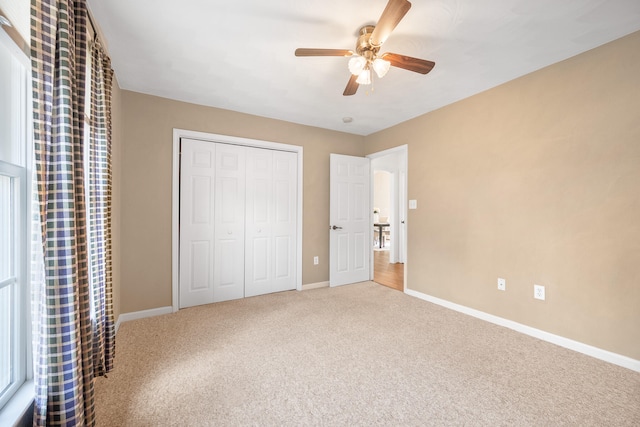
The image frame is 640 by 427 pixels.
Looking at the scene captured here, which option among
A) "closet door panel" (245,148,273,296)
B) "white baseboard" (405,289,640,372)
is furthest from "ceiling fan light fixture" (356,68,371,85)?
"white baseboard" (405,289,640,372)

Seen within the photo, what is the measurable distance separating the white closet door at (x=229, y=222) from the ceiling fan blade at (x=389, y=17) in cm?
236

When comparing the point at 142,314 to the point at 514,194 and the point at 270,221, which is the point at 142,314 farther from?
the point at 514,194

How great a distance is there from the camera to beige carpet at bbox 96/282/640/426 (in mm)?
1585

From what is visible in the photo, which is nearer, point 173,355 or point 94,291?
point 94,291

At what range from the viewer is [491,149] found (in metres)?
2.95

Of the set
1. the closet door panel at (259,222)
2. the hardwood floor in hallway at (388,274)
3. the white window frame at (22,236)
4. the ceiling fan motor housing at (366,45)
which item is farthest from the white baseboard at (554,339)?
the white window frame at (22,236)

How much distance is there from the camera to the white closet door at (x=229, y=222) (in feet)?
11.5

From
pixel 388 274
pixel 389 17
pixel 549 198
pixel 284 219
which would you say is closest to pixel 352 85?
pixel 389 17

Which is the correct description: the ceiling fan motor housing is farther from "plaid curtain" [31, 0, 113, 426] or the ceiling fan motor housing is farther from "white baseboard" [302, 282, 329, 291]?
"white baseboard" [302, 282, 329, 291]

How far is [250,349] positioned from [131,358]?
917 mm

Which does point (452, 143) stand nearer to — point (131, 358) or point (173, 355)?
point (173, 355)

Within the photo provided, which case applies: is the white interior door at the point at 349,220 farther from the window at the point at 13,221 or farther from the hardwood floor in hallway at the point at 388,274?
the window at the point at 13,221

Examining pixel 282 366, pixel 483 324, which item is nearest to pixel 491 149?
pixel 483 324

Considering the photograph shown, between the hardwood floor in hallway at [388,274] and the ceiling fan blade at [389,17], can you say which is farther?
the hardwood floor in hallway at [388,274]
